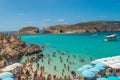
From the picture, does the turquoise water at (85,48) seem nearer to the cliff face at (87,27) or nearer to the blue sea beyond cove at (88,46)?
the blue sea beyond cove at (88,46)

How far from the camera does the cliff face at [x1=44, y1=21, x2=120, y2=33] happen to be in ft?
527

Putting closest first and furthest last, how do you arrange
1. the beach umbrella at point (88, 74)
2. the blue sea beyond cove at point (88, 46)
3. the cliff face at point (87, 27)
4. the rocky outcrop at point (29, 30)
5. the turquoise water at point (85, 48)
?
the beach umbrella at point (88, 74)
the turquoise water at point (85, 48)
the blue sea beyond cove at point (88, 46)
the cliff face at point (87, 27)
the rocky outcrop at point (29, 30)

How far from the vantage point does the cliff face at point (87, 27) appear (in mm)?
160625

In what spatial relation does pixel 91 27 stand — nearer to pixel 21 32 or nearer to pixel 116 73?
pixel 21 32

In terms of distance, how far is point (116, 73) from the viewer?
73.7 feet

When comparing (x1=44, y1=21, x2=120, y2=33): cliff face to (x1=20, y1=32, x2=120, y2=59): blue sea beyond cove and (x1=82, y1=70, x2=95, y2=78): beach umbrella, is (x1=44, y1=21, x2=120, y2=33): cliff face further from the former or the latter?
(x1=82, y1=70, x2=95, y2=78): beach umbrella

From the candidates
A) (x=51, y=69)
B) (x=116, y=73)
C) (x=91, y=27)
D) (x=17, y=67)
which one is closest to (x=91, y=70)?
(x=116, y=73)

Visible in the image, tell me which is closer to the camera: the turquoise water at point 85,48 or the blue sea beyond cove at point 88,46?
the turquoise water at point 85,48

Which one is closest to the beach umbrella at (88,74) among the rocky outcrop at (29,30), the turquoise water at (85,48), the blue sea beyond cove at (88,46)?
the turquoise water at (85,48)

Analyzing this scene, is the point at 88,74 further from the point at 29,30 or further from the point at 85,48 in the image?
the point at 29,30

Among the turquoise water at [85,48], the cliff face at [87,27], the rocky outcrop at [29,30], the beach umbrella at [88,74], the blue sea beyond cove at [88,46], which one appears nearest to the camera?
the beach umbrella at [88,74]

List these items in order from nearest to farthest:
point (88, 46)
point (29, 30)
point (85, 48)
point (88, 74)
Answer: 1. point (88, 74)
2. point (85, 48)
3. point (88, 46)
4. point (29, 30)

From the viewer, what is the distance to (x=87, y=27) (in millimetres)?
162250

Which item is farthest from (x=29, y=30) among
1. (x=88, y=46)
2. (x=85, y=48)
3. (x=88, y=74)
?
(x=88, y=74)
